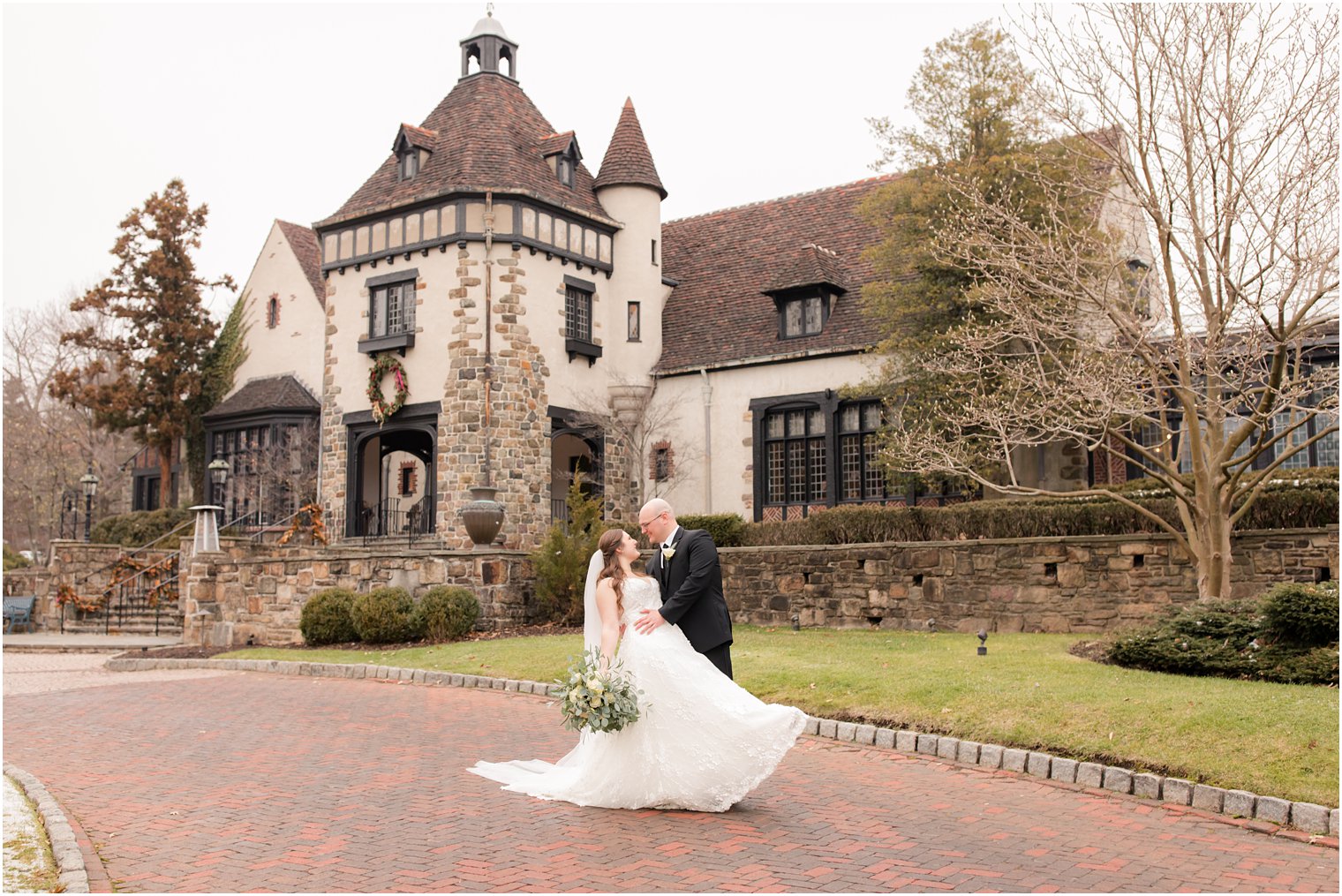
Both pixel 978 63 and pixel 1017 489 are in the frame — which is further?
pixel 978 63

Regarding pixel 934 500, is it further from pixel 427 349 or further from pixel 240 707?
pixel 240 707

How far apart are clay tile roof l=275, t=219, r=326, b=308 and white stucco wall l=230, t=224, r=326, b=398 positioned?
13 cm

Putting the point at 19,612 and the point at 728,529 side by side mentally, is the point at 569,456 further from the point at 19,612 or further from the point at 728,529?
the point at 19,612

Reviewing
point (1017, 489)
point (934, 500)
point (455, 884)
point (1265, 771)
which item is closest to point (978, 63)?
point (934, 500)

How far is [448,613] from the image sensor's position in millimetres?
19766

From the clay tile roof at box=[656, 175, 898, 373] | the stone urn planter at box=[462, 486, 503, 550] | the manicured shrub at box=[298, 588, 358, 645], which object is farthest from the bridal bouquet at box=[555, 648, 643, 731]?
the clay tile roof at box=[656, 175, 898, 373]

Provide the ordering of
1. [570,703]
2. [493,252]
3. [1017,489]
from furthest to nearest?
[493,252]
[1017,489]
[570,703]

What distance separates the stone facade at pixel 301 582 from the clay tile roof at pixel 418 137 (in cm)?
1105

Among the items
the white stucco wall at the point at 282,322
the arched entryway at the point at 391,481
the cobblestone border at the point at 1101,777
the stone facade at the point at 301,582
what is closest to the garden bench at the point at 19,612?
the arched entryway at the point at 391,481

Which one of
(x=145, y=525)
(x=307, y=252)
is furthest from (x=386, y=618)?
(x=307, y=252)

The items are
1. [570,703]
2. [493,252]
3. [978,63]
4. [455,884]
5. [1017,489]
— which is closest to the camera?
[455,884]

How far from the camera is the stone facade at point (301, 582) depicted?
2084 centimetres

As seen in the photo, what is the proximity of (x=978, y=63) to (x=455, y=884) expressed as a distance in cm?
2108

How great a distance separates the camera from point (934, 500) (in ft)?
81.8
